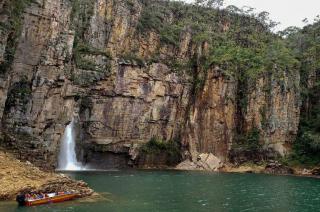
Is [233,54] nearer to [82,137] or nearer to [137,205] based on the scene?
[82,137]

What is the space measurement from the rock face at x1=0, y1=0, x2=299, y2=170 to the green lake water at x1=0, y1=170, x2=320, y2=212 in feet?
36.0

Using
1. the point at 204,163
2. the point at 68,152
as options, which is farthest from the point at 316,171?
the point at 68,152

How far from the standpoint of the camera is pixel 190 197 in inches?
1233

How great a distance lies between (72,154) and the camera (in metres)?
56.9

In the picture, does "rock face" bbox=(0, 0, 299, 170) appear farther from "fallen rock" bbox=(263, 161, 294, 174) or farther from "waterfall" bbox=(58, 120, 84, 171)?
"fallen rock" bbox=(263, 161, 294, 174)

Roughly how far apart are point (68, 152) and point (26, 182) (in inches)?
1142

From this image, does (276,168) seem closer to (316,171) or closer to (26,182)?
(316,171)

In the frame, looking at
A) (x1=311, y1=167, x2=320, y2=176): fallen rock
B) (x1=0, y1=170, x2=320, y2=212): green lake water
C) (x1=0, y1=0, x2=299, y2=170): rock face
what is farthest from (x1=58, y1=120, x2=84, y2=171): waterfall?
(x1=311, y1=167, x2=320, y2=176): fallen rock

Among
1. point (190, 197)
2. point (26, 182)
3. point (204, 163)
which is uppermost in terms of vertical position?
point (204, 163)

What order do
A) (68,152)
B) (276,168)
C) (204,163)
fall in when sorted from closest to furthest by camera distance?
1. (68,152)
2. (276,168)
3. (204,163)

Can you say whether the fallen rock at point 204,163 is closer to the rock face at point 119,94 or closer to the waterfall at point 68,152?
the rock face at point 119,94

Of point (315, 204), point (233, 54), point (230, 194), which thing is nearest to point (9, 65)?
point (230, 194)

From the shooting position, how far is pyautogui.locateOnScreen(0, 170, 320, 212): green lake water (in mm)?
26469

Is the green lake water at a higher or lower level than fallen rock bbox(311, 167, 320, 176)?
lower
